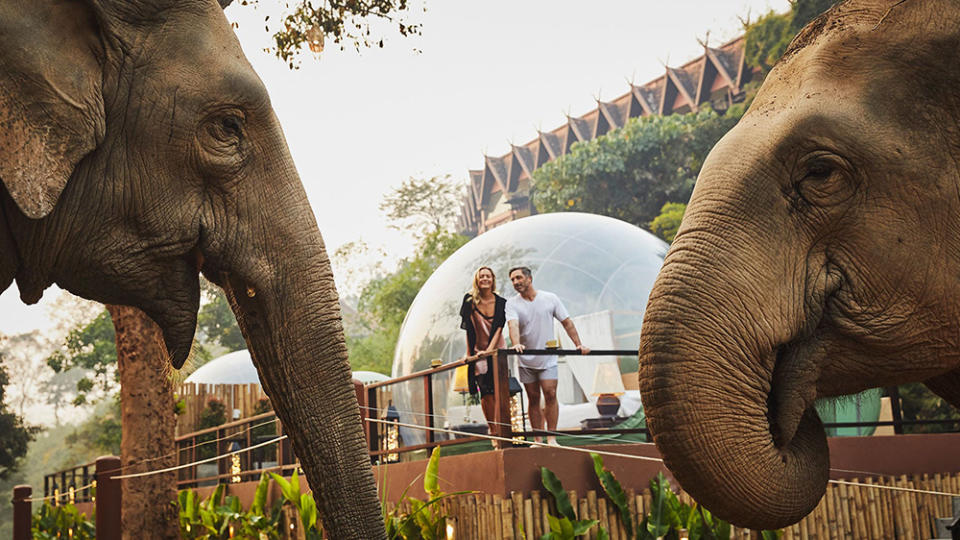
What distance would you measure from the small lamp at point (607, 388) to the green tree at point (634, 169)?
27.4 m

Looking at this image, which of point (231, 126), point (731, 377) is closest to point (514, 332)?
point (231, 126)

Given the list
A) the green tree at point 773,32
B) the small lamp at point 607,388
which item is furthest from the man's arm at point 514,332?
the green tree at point 773,32

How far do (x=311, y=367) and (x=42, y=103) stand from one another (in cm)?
109

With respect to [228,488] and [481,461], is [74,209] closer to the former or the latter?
[481,461]

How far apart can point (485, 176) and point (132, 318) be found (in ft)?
153

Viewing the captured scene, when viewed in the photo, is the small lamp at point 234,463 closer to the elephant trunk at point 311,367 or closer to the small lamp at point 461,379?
the small lamp at point 461,379

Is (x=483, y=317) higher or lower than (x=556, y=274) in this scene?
lower

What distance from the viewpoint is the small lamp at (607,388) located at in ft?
32.0

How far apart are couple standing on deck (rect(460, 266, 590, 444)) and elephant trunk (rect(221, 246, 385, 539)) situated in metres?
5.16

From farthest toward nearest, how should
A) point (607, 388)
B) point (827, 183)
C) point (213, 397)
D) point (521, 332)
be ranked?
point (213, 397), point (607, 388), point (521, 332), point (827, 183)

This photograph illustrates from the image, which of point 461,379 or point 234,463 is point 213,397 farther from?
point 461,379

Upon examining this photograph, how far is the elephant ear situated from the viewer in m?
2.69

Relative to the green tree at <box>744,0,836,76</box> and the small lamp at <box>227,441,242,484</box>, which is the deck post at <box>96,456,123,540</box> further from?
the green tree at <box>744,0,836,76</box>

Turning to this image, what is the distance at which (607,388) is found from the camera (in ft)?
32.4
